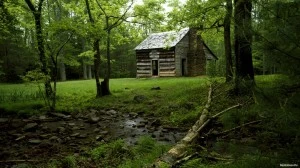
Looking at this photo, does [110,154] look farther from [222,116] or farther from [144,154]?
[222,116]

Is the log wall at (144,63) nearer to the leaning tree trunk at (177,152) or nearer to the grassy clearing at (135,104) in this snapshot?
the grassy clearing at (135,104)

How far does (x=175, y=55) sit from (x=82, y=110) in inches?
656

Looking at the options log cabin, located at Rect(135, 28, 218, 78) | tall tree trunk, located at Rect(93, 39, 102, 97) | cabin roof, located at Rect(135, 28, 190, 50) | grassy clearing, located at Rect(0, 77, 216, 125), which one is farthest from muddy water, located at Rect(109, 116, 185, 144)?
cabin roof, located at Rect(135, 28, 190, 50)

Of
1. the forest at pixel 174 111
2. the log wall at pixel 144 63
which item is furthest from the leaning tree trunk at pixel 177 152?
the log wall at pixel 144 63

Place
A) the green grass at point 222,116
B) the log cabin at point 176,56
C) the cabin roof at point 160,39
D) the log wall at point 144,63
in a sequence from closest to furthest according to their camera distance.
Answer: the green grass at point 222,116 → the log cabin at point 176,56 → the cabin roof at point 160,39 → the log wall at point 144,63

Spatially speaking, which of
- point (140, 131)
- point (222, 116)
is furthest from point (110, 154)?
point (222, 116)

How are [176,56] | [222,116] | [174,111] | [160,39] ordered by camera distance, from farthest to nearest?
1. [160,39]
2. [176,56]
3. [174,111]
4. [222,116]

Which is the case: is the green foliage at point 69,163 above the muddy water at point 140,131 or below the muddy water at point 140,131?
above

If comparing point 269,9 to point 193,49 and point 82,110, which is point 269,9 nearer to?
point 82,110

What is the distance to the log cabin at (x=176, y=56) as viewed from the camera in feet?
89.7

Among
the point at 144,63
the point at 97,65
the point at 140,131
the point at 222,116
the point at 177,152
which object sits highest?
the point at 144,63

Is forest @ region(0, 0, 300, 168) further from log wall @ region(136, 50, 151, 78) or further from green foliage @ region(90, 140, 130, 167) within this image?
log wall @ region(136, 50, 151, 78)

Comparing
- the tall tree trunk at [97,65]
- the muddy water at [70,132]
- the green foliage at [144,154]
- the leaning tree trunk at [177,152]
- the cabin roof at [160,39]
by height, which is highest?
the cabin roof at [160,39]

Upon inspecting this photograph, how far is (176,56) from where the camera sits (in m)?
27.2
